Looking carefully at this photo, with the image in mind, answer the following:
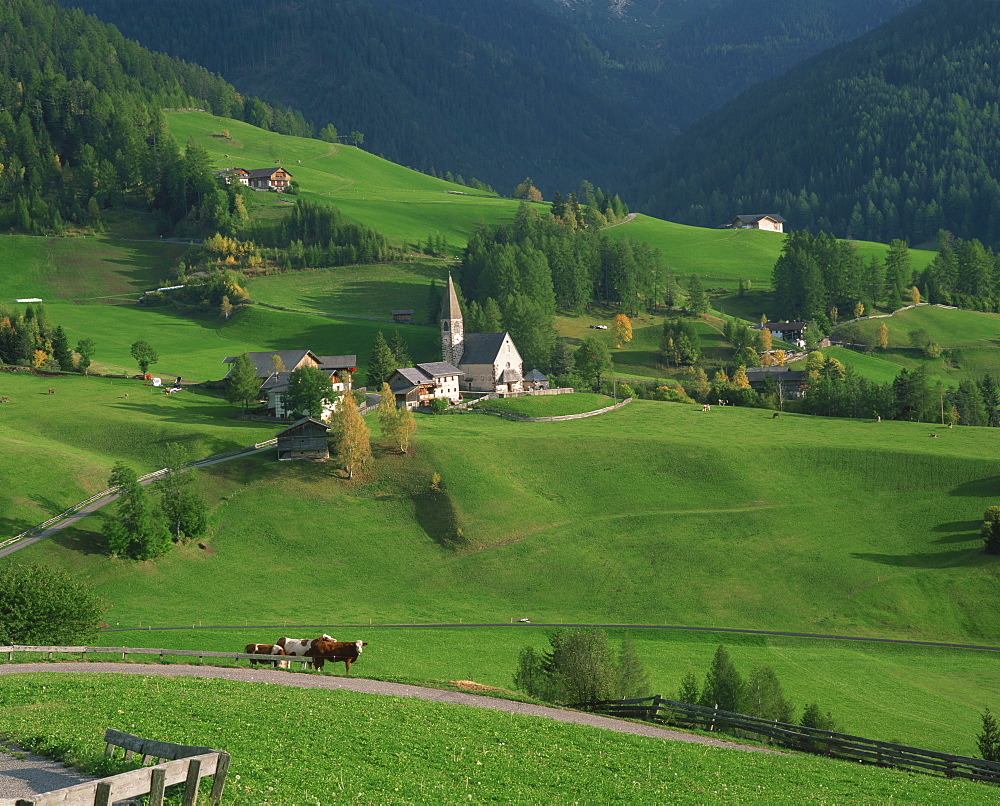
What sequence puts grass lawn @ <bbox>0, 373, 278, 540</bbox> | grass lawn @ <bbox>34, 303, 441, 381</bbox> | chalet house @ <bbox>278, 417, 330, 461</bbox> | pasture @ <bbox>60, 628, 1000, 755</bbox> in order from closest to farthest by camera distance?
1. pasture @ <bbox>60, 628, 1000, 755</bbox>
2. grass lawn @ <bbox>0, 373, 278, 540</bbox>
3. chalet house @ <bbox>278, 417, 330, 461</bbox>
4. grass lawn @ <bbox>34, 303, 441, 381</bbox>

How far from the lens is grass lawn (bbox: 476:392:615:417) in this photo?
12419 centimetres

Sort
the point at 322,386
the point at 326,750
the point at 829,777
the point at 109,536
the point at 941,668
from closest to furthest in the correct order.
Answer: the point at 326,750
the point at 829,777
the point at 941,668
the point at 109,536
the point at 322,386

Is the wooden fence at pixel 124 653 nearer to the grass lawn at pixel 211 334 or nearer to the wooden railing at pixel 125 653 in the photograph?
the wooden railing at pixel 125 653

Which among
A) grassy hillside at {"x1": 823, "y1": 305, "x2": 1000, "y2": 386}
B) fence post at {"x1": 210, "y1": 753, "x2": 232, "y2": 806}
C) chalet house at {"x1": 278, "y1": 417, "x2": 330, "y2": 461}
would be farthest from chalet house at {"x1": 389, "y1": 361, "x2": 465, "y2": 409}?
fence post at {"x1": 210, "y1": 753, "x2": 232, "y2": 806}

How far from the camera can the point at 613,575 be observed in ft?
277

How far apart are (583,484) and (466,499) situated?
13297 mm

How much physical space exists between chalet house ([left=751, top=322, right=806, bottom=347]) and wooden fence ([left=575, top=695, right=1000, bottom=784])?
148905 millimetres

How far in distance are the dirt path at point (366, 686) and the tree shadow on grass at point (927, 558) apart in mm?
58289

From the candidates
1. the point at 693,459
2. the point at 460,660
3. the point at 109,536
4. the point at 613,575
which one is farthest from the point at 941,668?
the point at 109,536

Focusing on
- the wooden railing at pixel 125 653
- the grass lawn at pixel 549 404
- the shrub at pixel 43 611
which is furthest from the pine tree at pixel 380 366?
the wooden railing at pixel 125 653

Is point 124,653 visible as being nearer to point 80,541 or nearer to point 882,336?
point 80,541

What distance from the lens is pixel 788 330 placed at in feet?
596

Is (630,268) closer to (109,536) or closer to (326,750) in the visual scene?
(109,536)

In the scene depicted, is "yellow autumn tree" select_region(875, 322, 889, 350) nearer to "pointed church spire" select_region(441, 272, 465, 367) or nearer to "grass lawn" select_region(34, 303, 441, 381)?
"pointed church spire" select_region(441, 272, 465, 367)
